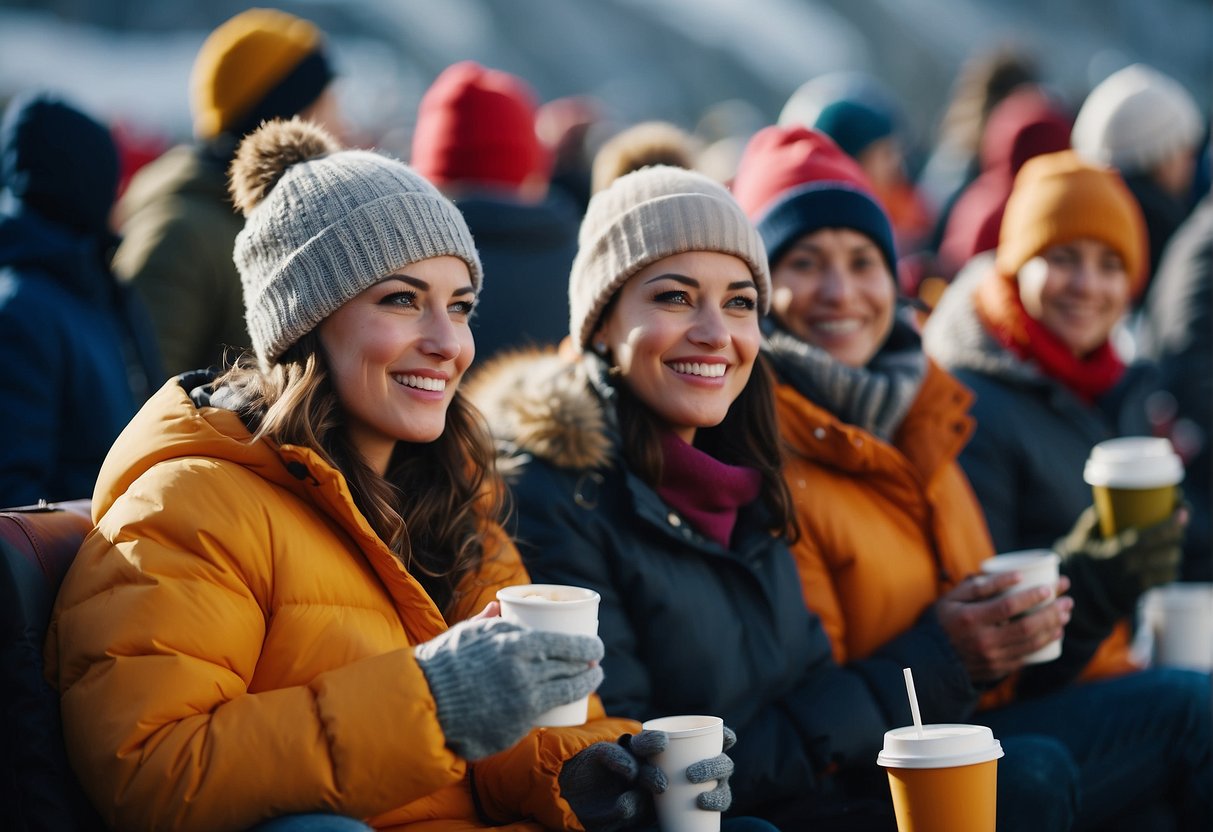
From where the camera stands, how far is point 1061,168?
5016 millimetres

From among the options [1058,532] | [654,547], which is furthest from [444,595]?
[1058,532]

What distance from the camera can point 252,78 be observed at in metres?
5.08

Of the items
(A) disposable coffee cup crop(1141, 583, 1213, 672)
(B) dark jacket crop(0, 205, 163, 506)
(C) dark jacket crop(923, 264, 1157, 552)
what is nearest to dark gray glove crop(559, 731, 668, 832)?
(B) dark jacket crop(0, 205, 163, 506)

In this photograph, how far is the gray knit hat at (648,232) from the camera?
11.1ft

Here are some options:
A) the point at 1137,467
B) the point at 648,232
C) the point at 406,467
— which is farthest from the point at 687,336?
the point at 1137,467

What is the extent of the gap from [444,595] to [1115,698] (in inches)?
81.5

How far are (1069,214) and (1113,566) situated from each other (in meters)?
1.41

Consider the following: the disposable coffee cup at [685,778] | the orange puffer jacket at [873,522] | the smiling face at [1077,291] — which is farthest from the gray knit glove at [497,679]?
the smiling face at [1077,291]

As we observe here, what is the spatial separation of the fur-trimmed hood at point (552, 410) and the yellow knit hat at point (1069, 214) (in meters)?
2.11

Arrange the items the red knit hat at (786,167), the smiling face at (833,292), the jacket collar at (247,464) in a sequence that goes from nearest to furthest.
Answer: the jacket collar at (247,464) → the smiling face at (833,292) → the red knit hat at (786,167)

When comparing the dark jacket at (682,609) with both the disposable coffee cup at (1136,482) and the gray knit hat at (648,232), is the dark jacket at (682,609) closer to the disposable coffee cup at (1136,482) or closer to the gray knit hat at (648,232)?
the gray knit hat at (648,232)

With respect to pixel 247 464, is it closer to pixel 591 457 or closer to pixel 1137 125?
pixel 591 457

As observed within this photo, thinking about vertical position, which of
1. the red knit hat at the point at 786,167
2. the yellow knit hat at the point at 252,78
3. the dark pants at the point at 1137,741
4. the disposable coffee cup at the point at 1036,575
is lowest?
the dark pants at the point at 1137,741

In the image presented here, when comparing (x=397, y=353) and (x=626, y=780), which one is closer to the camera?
(x=626, y=780)
